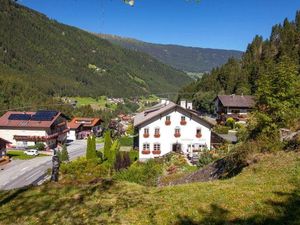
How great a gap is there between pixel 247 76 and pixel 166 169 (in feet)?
241

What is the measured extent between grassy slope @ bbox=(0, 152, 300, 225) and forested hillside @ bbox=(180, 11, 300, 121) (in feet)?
37.5

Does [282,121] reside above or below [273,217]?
above

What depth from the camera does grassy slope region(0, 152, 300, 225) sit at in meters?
9.82

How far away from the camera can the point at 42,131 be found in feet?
246

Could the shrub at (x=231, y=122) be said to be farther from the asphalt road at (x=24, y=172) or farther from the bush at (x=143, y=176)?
the bush at (x=143, y=176)

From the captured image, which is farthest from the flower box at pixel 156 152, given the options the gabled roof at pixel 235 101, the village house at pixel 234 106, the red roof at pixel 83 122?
the red roof at pixel 83 122

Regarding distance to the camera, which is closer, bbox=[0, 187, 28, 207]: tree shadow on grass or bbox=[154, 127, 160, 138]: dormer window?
bbox=[0, 187, 28, 207]: tree shadow on grass

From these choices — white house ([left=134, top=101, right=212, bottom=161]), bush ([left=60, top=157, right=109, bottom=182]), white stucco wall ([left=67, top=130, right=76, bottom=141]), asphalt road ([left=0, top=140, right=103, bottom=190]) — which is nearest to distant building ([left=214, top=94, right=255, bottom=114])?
asphalt road ([left=0, top=140, right=103, bottom=190])

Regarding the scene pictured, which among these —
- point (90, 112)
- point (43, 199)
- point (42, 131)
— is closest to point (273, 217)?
point (43, 199)

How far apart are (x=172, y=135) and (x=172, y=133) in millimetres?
254

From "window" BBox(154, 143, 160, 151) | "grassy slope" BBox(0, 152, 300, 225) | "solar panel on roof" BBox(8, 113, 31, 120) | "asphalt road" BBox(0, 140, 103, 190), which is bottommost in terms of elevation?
"asphalt road" BBox(0, 140, 103, 190)

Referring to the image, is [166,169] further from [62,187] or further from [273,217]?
[273,217]

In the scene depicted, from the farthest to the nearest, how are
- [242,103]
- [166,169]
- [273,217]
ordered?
[242,103] → [166,169] → [273,217]

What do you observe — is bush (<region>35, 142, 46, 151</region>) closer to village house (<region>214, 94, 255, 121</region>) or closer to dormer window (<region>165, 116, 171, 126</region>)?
dormer window (<region>165, 116, 171, 126</region>)
